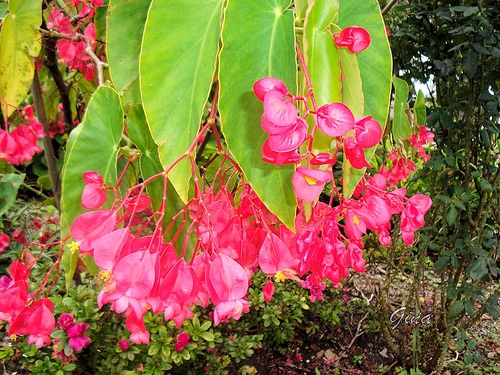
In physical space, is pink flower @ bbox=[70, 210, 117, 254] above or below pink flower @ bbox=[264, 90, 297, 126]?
below

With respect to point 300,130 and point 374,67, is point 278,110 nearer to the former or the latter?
point 300,130

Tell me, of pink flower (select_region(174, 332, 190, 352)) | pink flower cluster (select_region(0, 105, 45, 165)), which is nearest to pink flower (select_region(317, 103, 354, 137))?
pink flower cluster (select_region(0, 105, 45, 165))

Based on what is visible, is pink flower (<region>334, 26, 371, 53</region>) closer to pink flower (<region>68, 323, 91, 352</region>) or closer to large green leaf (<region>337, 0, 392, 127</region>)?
large green leaf (<region>337, 0, 392, 127</region>)

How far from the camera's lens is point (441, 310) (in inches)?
68.4

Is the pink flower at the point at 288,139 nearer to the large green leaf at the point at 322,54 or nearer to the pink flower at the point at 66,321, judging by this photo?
the large green leaf at the point at 322,54

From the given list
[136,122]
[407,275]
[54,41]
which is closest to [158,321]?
[54,41]

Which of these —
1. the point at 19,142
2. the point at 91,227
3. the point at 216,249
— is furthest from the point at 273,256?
the point at 19,142

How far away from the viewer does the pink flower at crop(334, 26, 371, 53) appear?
1.36 ft

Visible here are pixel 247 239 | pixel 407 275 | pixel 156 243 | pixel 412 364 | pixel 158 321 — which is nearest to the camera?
pixel 156 243

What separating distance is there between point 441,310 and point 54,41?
5.12 ft

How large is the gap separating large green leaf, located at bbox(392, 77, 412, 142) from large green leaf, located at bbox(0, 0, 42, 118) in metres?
0.73

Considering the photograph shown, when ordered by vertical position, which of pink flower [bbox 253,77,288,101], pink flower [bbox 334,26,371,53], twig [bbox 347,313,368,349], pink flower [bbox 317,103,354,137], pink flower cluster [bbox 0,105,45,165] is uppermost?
pink flower [bbox 334,26,371,53]

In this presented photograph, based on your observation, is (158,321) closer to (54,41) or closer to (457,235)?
(54,41)

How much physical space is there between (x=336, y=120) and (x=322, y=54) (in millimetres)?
87
